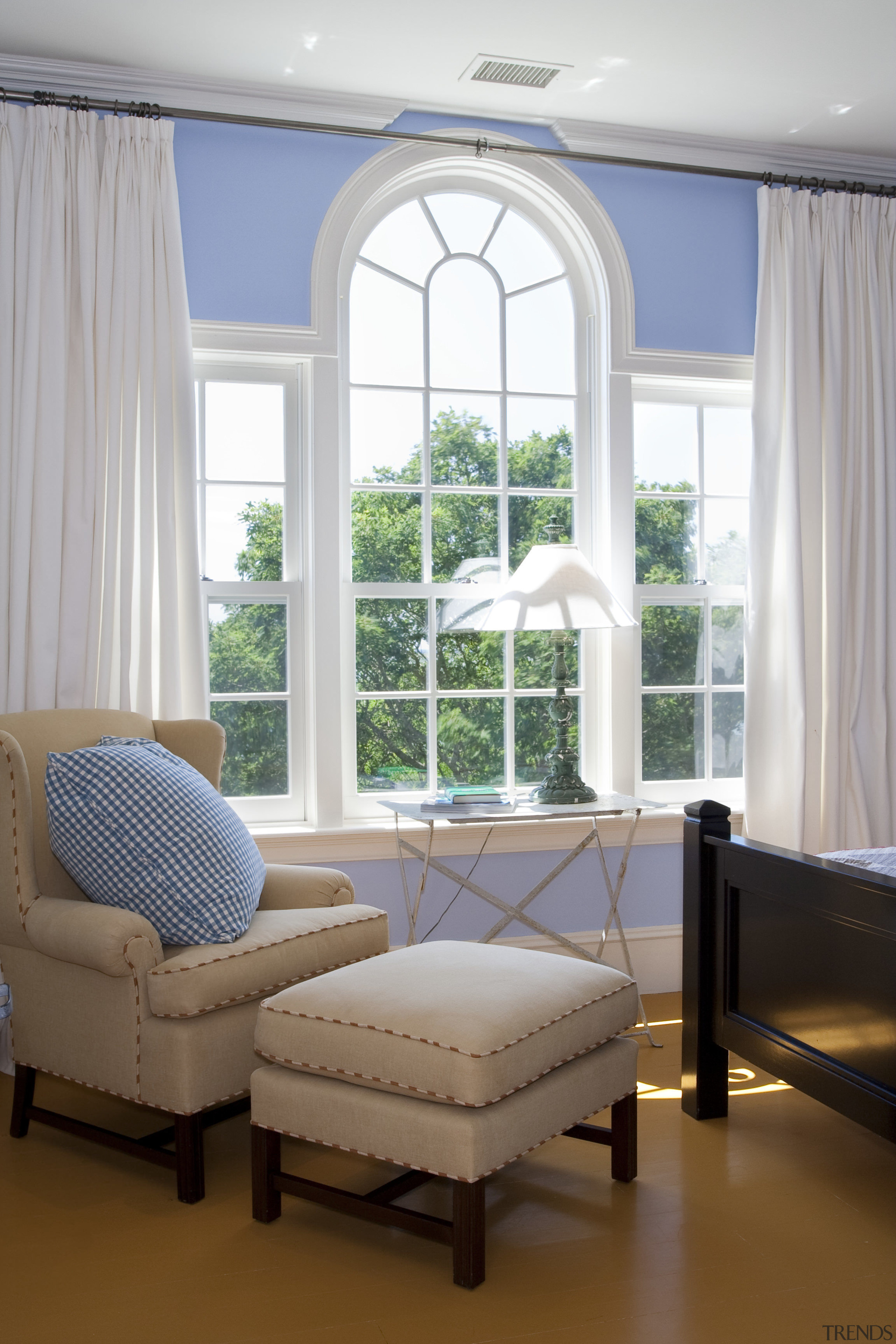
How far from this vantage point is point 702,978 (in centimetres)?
268

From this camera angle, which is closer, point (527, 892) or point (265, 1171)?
point (265, 1171)

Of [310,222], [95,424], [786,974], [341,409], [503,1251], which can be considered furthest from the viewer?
[341,409]

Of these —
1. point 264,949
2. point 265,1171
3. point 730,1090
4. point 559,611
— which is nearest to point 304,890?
point 264,949

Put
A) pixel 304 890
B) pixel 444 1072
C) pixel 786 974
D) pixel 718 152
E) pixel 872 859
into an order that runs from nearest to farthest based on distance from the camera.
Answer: pixel 444 1072, pixel 786 974, pixel 872 859, pixel 304 890, pixel 718 152

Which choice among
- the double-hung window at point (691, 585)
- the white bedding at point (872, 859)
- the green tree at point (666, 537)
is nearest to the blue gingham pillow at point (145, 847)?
the white bedding at point (872, 859)

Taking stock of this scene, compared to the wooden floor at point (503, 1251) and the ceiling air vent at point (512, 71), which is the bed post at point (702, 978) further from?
the ceiling air vent at point (512, 71)

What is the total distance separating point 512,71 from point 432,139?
1.13 feet

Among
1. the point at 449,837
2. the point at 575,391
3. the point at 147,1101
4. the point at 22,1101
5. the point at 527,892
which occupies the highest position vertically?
the point at 575,391

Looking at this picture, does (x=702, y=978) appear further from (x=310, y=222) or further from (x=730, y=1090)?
(x=310, y=222)

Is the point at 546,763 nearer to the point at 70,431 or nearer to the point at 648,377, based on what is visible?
the point at 648,377

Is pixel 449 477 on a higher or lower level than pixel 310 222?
lower

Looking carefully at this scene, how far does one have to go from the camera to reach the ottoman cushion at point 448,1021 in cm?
192

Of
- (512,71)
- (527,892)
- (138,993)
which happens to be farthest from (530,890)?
(512,71)

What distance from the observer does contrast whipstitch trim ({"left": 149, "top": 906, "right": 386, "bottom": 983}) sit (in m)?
2.26
